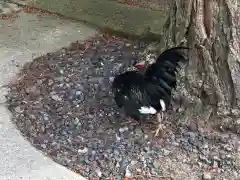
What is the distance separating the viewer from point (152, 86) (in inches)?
170

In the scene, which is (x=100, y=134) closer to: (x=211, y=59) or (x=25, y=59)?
(x=211, y=59)

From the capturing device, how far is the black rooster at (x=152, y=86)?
13.9 ft

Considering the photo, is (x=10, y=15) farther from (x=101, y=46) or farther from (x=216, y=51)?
(x=216, y=51)

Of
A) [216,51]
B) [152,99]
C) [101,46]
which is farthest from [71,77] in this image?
[216,51]

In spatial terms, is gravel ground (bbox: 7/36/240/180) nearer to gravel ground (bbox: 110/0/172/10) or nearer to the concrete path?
the concrete path

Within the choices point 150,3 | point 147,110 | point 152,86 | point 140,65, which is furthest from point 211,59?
point 150,3

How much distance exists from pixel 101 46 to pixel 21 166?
2.15 meters

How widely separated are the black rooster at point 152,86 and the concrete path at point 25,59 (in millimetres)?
794

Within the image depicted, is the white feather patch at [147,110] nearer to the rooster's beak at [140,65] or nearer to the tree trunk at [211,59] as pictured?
the tree trunk at [211,59]

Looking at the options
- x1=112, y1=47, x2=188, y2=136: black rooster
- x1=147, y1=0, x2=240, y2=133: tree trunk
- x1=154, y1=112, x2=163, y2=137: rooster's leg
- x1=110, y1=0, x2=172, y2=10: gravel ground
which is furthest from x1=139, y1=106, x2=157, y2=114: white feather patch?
x1=110, y1=0, x2=172, y2=10: gravel ground

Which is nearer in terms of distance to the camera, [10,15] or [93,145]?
[93,145]

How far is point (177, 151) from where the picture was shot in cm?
427

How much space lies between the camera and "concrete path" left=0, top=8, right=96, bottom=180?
4.07 metres

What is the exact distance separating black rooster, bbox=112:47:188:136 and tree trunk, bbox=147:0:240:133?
0.15 m
